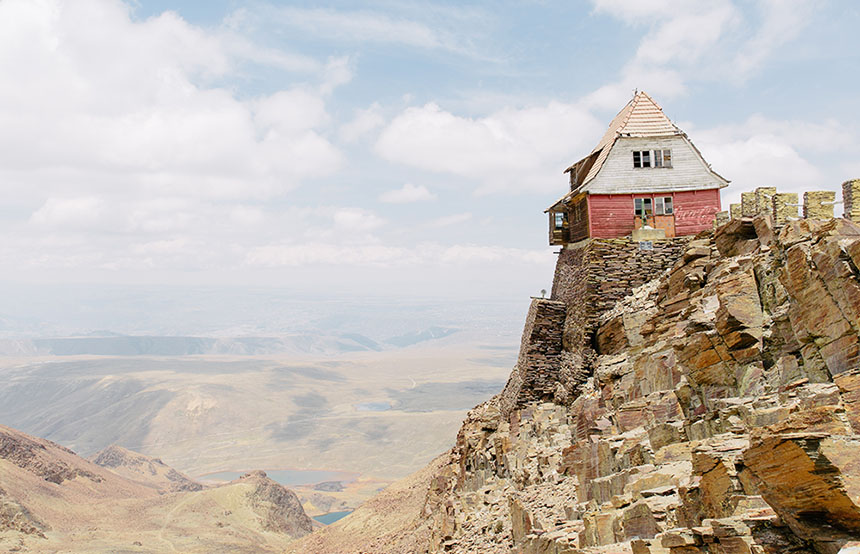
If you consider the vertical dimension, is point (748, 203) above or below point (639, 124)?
below

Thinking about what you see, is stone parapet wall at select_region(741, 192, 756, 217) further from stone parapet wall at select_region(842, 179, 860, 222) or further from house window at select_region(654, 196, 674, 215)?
stone parapet wall at select_region(842, 179, 860, 222)

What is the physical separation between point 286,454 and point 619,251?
147 m

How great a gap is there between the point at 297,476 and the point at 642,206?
416ft

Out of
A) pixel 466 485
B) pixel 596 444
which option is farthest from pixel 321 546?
pixel 596 444

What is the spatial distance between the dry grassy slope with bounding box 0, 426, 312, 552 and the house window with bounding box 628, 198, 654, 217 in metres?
46.3

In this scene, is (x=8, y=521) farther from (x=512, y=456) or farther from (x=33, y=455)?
(x=512, y=456)

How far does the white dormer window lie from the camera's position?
1243 inches

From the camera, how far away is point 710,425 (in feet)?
49.7

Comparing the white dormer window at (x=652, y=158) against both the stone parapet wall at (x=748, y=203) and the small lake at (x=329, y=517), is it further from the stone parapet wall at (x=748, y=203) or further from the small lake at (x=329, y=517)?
the small lake at (x=329, y=517)

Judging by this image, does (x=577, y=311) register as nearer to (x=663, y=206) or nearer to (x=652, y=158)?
(x=663, y=206)

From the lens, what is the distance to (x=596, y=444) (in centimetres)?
1831

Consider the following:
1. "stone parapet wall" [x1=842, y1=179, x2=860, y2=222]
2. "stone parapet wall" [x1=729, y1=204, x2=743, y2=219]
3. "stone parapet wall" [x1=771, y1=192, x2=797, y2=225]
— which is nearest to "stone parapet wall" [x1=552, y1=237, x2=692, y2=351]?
"stone parapet wall" [x1=729, y1=204, x2=743, y2=219]

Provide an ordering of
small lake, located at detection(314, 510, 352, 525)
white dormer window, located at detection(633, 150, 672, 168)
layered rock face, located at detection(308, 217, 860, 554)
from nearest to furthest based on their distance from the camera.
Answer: layered rock face, located at detection(308, 217, 860, 554) < white dormer window, located at detection(633, 150, 672, 168) < small lake, located at detection(314, 510, 352, 525)

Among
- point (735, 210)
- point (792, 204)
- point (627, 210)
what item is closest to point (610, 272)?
point (627, 210)
